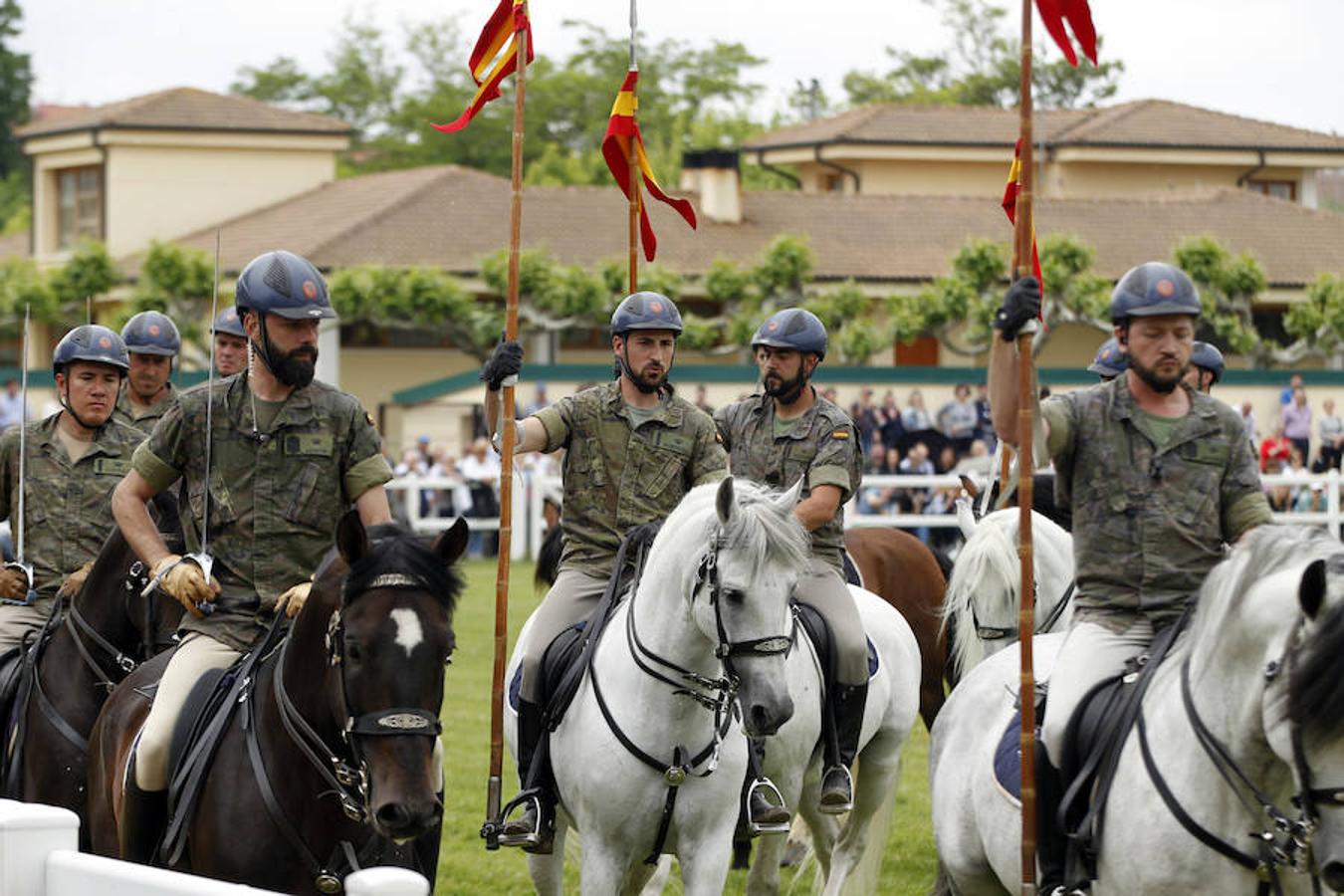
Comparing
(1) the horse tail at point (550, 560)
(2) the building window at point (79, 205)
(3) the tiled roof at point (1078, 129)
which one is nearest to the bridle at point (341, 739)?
(1) the horse tail at point (550, 560)

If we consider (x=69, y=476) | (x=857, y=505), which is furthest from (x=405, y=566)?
(x=857, y=505)

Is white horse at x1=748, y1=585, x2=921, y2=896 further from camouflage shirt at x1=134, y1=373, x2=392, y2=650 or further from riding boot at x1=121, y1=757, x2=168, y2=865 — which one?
riding boot at x1=121, y1=757, x2=168, y2=865

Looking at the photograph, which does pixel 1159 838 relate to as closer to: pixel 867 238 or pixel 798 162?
pixel 867 238

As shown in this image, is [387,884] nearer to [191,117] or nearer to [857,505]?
[857,505]

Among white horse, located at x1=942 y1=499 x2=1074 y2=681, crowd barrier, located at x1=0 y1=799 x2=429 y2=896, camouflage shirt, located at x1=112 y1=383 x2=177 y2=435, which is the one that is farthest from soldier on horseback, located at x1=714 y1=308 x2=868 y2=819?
crowd barrier, located at x1=0 y1=799 x2=429 y2=896

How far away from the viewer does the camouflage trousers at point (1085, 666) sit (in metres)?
6.98

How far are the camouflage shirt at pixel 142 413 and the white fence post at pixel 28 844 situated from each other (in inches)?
179

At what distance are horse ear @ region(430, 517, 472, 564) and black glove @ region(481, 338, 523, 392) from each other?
242 cm

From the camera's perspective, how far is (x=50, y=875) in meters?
5.46

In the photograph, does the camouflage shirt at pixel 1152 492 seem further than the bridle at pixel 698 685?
No

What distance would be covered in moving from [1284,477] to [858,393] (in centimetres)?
1149

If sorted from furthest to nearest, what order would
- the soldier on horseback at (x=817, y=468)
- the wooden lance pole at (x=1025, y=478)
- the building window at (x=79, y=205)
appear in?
the building window at (x=79, y=205), the soldier on horseback at (x=817, y=468), the wooden lance pole at (x=1025, y=478)

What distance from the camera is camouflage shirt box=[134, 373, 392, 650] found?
7262 millimetres

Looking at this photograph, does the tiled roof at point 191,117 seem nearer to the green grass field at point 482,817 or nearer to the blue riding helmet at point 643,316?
the green grass field at point 482,817
